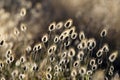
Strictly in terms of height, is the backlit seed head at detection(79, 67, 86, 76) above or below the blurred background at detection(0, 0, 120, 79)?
below

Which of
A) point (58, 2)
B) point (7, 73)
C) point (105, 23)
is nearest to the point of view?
point (7, 73)

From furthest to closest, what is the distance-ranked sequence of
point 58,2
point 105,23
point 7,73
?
point 58,2
point 105,23
point 7,73

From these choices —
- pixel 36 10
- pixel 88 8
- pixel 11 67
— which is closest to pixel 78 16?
pixel 88 8

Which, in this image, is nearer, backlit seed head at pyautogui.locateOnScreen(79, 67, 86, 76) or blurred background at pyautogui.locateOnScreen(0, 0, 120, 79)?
backlit seed head at pyautogui.locateOnScreen(79, 67, 86, 76)

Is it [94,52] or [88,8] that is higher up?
[88,8]

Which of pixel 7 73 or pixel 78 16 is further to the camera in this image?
pixel 78 16

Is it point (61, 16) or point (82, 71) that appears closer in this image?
point (82, 71)

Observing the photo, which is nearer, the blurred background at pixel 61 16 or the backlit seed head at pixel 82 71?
the backlit seed head at pixel 82 71

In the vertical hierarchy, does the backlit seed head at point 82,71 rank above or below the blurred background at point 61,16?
below

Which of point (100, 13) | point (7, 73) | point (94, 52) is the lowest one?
point (7, 73)

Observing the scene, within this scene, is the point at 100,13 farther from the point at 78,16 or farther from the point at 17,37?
the point at 17,37

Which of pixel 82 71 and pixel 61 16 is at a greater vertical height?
pixel 61 16
